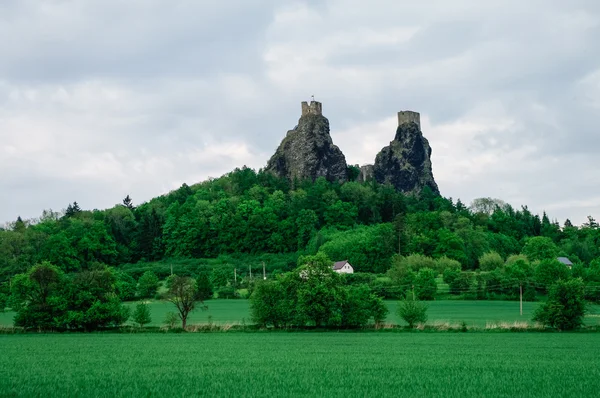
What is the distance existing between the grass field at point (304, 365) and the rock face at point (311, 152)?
11831 cm

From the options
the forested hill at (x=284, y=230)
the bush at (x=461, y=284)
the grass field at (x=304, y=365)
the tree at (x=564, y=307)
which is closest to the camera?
the grass field at (x=304, y=365)

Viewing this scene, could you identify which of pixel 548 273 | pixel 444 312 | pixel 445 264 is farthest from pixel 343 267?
pixel 444 312

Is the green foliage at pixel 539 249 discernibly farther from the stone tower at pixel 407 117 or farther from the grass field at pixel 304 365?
the grass field at pixel 304 365

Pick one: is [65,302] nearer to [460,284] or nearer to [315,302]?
[315,302]

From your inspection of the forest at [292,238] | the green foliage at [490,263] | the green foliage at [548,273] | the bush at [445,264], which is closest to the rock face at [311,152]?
the forest at [292,238]

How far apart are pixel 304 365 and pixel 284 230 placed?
107764mm

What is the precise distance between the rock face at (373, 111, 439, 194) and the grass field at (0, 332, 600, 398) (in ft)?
420

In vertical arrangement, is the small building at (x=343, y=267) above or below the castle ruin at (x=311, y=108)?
below

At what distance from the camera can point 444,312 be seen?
2805 inches

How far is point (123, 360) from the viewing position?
33.0 m

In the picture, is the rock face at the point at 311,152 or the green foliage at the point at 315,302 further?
the rock face at the point at 311,152

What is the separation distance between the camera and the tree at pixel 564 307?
52438 mm

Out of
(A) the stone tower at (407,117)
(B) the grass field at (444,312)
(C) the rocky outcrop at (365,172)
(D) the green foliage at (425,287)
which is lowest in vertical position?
(B) the grass field at (444,312)

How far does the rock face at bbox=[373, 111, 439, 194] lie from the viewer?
579ft
